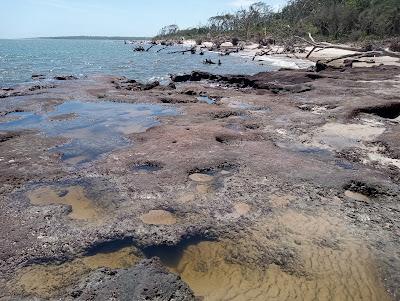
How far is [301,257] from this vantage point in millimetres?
7117

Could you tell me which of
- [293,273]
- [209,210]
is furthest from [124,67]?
[293,273]

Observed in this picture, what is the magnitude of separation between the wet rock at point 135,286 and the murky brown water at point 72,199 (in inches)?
91.2

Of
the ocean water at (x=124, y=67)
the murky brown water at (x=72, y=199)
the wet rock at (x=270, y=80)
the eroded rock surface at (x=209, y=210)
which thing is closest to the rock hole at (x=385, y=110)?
the eroded rock surface at (x=209, y=210)

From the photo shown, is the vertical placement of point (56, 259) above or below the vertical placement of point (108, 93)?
above

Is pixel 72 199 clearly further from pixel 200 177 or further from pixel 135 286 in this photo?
pixel 135 286

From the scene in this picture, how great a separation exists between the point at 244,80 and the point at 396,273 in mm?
25004

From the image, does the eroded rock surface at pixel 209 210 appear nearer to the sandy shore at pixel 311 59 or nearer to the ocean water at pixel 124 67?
the sandy shore at pixel 311 59

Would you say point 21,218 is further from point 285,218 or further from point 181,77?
point 181,77

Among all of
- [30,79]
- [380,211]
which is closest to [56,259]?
[380,211]

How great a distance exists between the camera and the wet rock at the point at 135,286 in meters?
5.80

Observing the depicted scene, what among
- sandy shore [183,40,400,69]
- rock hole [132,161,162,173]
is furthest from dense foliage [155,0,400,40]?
rock hole [132,161,162,173]

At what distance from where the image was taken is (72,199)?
9.29m

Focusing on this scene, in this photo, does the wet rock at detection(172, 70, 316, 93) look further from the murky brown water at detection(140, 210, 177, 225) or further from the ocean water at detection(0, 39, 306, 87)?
the murky brown water at detection(140, 210, 177, 225)

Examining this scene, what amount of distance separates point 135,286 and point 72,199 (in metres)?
4.06
